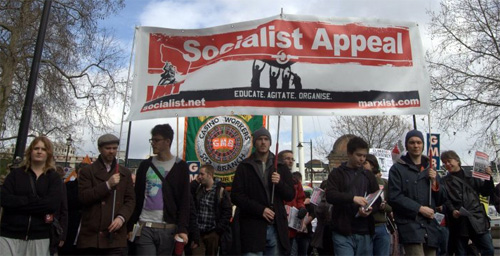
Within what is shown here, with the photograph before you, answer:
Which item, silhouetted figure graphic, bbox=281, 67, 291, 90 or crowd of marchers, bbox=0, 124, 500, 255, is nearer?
crowd of marchers, bbox=0, 124, 500, 255

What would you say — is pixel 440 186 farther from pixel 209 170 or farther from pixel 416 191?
pixel 209 170

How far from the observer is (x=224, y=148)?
9797 mm

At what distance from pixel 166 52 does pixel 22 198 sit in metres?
2.31

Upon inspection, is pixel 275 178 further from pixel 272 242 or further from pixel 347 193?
pixel 347 193

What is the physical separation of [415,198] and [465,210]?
2138 mm

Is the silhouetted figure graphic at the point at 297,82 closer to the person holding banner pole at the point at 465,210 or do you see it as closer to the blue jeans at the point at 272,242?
the blue jeans at the point at 272,242

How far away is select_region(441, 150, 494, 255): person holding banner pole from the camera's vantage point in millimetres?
6721

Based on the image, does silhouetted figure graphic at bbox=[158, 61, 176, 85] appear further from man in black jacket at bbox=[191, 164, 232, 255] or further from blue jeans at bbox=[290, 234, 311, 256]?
blue jeans at bbox=[290, 234, 311, 256]

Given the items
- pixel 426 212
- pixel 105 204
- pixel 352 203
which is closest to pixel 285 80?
pixel 352 203

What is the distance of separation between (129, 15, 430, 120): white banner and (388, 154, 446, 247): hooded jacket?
816mm

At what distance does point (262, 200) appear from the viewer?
506 centimetres

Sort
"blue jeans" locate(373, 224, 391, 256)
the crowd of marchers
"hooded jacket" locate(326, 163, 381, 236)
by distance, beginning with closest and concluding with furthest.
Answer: the crowd of marchers → "hooded jacket" locate(326, 163, 381, 236) → "blue jeans" locate(373, 224, 391, 256)

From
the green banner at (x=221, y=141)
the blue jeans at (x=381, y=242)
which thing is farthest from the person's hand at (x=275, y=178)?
the green banner at (x=221, y=141)

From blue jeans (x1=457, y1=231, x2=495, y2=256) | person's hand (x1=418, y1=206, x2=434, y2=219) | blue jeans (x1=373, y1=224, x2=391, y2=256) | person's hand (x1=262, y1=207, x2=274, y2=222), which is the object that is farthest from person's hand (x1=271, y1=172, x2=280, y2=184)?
blue jeans (x1=457, y1=231, x2=495, y2=256)
